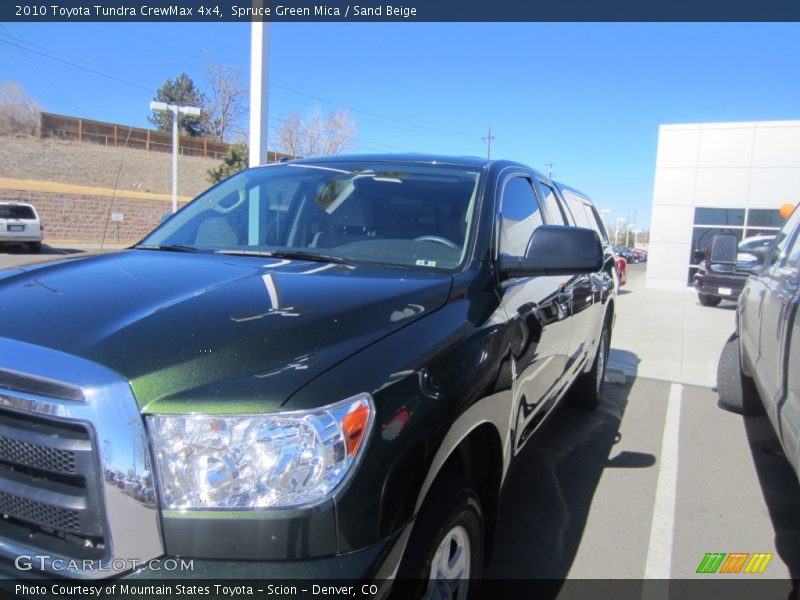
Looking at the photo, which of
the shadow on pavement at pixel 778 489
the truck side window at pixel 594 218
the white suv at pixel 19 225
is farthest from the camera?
the white suv at pixel 19 225

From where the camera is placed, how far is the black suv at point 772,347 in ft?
8.79

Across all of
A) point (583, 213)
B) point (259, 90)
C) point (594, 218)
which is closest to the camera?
point (583, 213)

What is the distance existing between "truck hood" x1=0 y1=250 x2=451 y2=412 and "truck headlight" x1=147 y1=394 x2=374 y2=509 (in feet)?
0.14

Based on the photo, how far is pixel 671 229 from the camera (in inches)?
819

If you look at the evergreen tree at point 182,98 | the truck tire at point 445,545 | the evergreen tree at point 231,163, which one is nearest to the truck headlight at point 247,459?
the truck tire at point 445,545

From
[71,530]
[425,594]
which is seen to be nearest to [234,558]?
[71,530]

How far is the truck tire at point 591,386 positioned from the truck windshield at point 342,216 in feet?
8.97

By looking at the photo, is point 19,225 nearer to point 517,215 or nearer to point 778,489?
point 517,215

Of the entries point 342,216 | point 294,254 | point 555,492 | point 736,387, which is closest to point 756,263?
point 736,387

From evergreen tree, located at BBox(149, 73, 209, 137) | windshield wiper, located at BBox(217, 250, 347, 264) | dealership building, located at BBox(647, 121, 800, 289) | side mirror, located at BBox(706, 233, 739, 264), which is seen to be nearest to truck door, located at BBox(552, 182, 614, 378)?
side mirror, located at BBox(706, 233, 739, 264)

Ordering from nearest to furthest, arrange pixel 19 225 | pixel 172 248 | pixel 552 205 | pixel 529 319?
pixel 529 319 → pixel 172 248 → pixel 552 205 → pixel 19 225

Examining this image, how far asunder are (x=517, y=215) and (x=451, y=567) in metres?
1.79

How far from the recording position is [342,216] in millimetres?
2812

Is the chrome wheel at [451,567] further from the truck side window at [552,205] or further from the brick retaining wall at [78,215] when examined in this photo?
the brick retaining wall at [78,215]
